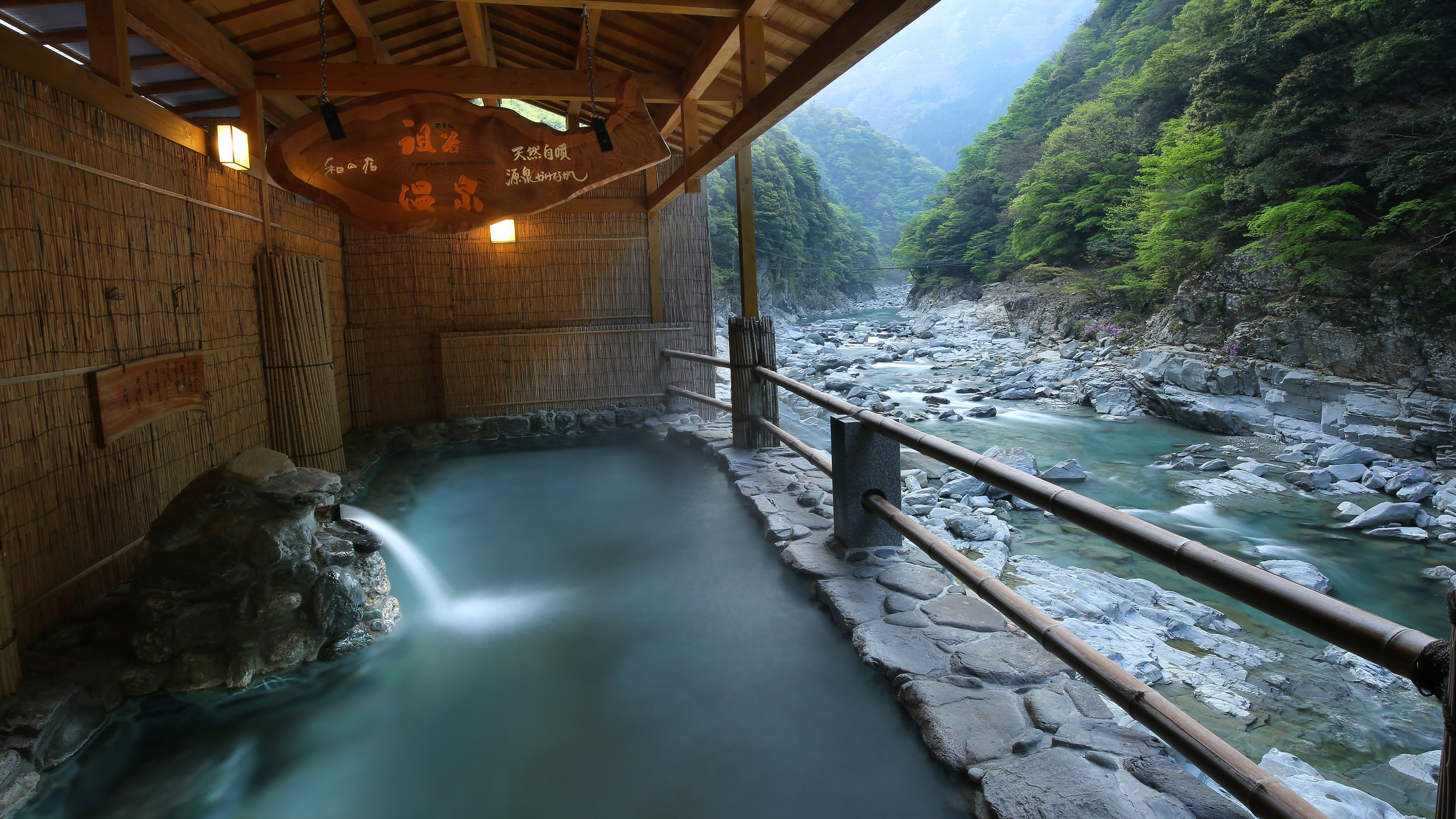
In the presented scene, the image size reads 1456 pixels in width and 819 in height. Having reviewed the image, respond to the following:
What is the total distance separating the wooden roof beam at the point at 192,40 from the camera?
3594 mm

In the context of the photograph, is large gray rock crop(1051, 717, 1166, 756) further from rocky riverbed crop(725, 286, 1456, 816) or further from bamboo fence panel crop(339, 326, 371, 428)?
bamboo fence panel crop(339, 326, 371, 428)

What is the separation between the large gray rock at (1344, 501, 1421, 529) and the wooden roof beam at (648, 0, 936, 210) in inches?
245

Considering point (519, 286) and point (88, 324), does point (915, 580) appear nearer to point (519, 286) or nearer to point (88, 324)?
point (88, 324)

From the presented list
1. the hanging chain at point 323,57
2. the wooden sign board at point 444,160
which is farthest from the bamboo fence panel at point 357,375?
the wooden sign board at point 444,160

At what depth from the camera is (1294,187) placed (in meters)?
10.8

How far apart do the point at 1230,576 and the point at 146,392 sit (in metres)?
4.03

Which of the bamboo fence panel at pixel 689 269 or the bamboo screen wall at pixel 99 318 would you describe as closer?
the bamboo screen wall at pixel 99 318

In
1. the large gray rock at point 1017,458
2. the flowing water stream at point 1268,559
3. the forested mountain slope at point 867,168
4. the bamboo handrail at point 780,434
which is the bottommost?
the flowing water stream at point 1268,559

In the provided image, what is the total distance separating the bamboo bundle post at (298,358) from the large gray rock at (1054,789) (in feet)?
13.8

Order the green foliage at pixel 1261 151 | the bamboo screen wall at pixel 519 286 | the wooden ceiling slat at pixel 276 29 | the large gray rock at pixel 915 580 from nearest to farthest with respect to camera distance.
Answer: the large gray rock at pixel 915 580
the wooden ceiling slat at pixel 276 29
the bamboo screen wall at pixel 519 286
the green foliage at pixel 1261 151

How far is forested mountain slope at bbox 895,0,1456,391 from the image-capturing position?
9141mm

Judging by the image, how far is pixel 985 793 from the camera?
171 centimetres

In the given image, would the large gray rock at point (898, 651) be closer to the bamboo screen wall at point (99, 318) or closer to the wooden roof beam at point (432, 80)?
the bamboo screen wall at point (99, 318)

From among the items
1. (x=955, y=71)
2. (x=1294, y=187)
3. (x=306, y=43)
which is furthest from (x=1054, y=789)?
(x=955, y=71)
